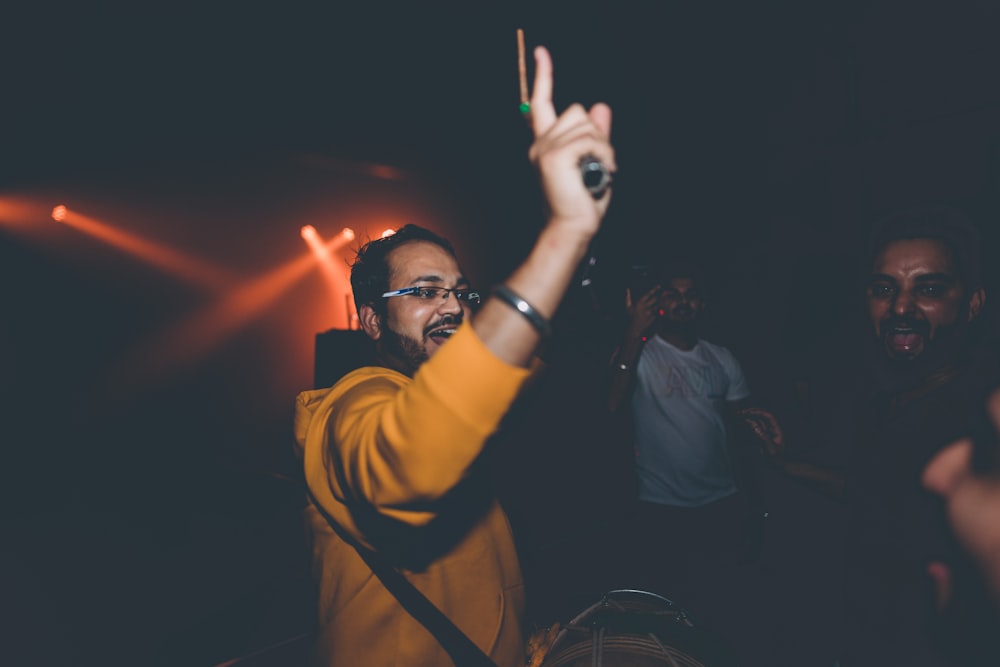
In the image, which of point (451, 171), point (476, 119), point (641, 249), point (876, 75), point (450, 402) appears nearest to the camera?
point (450, 402)

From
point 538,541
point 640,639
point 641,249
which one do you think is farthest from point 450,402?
point 641,249

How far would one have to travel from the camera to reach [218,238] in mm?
6500

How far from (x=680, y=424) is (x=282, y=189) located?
21.9ft

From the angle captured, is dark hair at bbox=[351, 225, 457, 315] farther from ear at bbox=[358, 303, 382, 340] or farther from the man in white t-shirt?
the man in white t-shirt

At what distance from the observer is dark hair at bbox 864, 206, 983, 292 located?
1.90 meters

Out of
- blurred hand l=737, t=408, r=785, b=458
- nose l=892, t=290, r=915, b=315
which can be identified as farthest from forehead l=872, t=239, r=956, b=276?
blurred hand l=737, t=408, r=785, b=458

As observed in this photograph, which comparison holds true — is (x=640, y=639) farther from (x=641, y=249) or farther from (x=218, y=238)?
(x=218, y=238)

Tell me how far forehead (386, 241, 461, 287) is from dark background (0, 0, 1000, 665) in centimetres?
335

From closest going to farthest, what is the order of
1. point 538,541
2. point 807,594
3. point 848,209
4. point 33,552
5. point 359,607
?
1. point 359,607
2. point 807,594
3. point 848,209
4. point 538,541
5. point 33,552

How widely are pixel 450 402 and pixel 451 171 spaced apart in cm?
758

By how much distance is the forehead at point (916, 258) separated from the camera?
188 centimetres

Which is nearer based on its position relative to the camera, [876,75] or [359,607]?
[359,607]

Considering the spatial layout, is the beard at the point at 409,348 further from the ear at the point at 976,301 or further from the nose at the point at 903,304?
the ear at the point at 976,301

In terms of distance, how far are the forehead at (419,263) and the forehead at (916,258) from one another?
6.46ft
